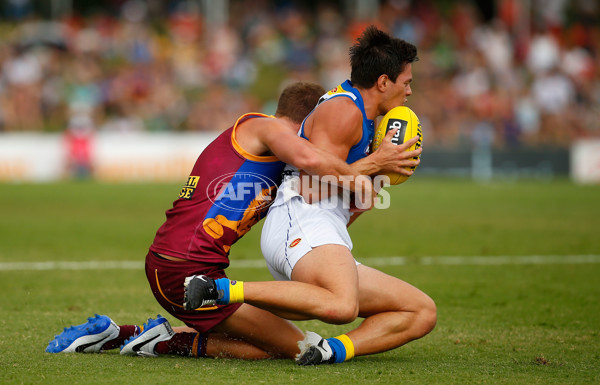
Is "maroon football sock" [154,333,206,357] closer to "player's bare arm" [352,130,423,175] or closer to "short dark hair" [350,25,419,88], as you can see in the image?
"player's bare arm" [352,130,423,175]

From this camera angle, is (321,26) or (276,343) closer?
(276,343)

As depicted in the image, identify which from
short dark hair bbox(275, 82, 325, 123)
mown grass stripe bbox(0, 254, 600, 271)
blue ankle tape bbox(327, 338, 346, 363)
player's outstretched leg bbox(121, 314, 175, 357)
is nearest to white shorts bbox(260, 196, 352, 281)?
blue ankle tape bbox(327, 338, 346, 363)

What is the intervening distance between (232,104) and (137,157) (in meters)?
3.93

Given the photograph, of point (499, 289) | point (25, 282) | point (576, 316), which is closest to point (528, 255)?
point (499, 289)

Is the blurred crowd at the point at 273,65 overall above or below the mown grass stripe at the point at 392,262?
above

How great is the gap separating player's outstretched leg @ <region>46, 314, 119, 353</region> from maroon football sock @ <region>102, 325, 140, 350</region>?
3cm

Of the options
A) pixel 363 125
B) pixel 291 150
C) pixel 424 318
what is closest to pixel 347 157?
pixel 363 125

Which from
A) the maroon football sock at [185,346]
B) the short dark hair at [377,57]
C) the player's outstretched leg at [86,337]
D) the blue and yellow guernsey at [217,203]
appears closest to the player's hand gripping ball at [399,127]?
the short dark hair at [377,57]

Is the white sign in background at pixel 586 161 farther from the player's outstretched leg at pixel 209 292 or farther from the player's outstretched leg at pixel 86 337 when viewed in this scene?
the player's outstretched leg at pixel 209 292

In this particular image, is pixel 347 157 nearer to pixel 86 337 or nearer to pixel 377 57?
pixel 377 57

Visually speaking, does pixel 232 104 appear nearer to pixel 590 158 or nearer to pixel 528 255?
pixel 590 158

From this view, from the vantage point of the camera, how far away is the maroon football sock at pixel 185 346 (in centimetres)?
587

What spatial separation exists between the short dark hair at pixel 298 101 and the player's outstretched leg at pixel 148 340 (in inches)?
68.8

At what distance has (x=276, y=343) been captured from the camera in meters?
5.71
